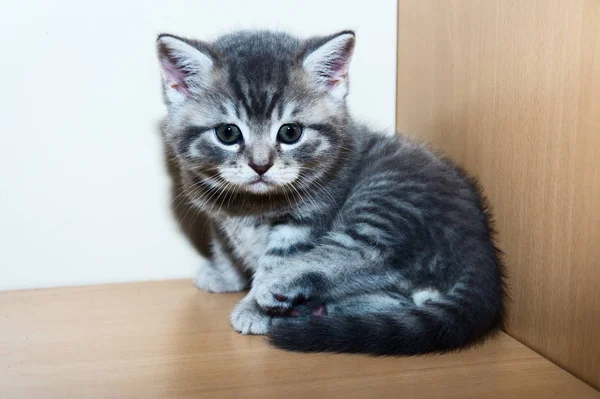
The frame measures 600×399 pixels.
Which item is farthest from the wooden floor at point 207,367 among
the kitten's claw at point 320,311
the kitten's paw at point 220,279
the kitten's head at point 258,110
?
the kitten's head at point 258,110

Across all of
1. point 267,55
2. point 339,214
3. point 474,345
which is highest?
point 267,55

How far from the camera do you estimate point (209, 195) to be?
1544 mm

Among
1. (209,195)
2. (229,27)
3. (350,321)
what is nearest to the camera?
(350,321)

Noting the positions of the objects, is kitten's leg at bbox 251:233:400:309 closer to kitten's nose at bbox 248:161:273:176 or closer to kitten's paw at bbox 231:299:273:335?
kitten's paw at bbox 231:299:273:335

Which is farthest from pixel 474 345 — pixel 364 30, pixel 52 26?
pixel 52 26

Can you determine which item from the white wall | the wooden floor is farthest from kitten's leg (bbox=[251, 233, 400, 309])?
the white wall

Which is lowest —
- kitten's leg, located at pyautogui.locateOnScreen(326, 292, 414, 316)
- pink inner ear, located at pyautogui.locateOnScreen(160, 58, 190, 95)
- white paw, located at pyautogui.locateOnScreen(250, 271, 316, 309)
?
kitten's leg, located at pyautogui.locateOnScreen(326, 292, 414, 316)

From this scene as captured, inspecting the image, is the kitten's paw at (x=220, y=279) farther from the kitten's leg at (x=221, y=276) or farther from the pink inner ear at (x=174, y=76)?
the pink inner ear at (x=174, y=76)

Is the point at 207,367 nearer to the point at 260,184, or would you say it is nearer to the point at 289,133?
the point at 260,184

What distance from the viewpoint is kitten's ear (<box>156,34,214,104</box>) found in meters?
1.36

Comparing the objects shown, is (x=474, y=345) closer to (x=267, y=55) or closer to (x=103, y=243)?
(x=267, y=55)

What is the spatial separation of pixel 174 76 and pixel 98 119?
15.3 inches

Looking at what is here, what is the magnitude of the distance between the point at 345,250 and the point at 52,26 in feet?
3.22

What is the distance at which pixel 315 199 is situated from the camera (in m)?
1.46
